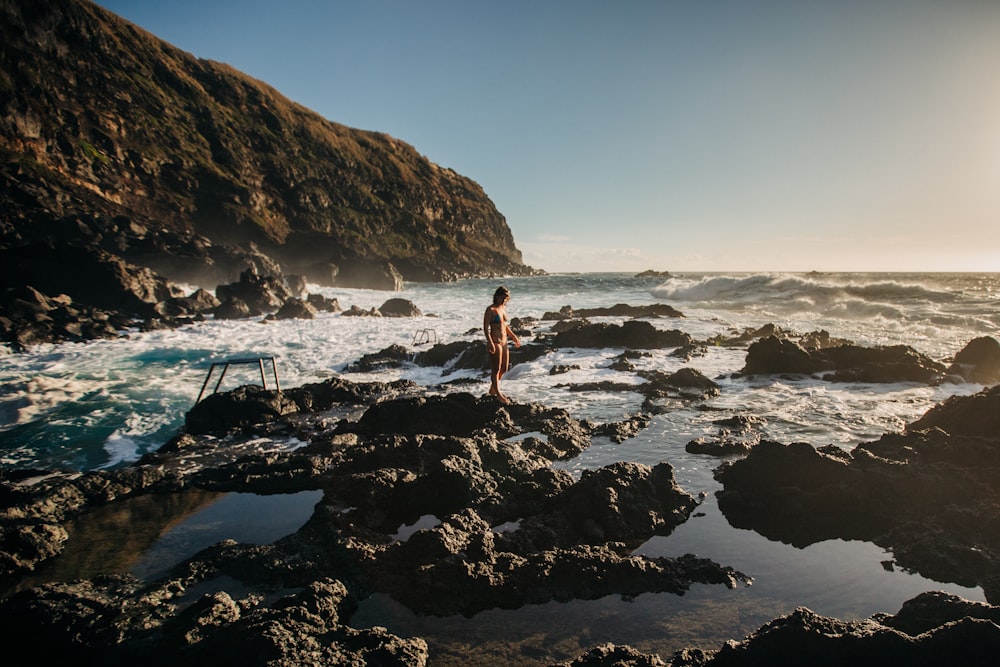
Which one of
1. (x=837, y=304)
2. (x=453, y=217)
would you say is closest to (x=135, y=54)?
(x=453, y=217)

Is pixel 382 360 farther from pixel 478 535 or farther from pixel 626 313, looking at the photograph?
pixel 626 313

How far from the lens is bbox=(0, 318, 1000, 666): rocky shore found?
9.25ft

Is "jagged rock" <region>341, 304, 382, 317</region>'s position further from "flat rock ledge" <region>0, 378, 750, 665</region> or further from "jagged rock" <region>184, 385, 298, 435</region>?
"flat rock ledge" <region>0, 378, 750, 665</region>

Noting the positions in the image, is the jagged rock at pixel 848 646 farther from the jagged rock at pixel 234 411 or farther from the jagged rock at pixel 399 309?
the jagged rock at pixel 399 309

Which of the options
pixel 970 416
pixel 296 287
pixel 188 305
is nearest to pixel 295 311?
pixel 188 305

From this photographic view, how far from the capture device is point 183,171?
63.3 m

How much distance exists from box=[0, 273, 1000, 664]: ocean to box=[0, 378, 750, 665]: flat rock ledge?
239mm

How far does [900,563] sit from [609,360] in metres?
10.6

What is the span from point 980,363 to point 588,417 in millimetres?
10796

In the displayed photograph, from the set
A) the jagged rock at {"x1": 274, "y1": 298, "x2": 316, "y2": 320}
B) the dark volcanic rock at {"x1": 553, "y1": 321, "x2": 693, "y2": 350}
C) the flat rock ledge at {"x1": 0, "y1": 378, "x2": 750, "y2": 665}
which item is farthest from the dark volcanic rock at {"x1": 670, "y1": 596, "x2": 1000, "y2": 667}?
the jagged rock at {"x1": 274, "y1": 298, "x2": 316, "y2": 320}

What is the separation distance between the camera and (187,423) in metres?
8.82

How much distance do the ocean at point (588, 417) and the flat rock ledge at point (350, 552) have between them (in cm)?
24

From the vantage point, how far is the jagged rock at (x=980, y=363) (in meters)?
11.4

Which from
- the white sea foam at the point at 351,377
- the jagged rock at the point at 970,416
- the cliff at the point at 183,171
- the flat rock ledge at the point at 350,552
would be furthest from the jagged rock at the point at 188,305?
the jagged rock at the point at 970,416
